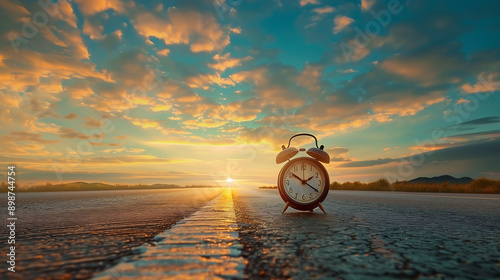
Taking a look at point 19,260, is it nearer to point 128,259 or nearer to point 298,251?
point 128,259

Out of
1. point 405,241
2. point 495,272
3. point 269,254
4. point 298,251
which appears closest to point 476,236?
point 405,241

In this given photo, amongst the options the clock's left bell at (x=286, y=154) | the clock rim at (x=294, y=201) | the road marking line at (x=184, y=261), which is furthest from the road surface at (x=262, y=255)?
the clock's left bell at (x=286, y=154)

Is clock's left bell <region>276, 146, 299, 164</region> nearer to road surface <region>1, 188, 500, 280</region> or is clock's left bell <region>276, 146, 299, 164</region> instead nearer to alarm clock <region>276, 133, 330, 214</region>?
alarm clock <region>276, 133, 330, 214</region>

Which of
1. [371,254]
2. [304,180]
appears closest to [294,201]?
[304,180]

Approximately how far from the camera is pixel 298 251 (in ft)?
5.84

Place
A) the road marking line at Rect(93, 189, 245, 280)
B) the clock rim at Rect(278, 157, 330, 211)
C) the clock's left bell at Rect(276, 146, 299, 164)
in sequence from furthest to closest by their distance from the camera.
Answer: the clock's left bell at Rect(276, 146, 299, 164) → the clock rim at Rect(278, 157, 330, 211) → the road marking line at Rect(93, 189, 245, 280)

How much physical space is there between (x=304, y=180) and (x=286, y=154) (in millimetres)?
495

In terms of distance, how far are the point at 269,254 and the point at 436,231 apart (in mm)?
1952

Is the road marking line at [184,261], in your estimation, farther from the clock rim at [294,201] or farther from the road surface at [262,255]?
the clock rim at [294,201]

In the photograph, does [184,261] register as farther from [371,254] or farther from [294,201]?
[294,201]

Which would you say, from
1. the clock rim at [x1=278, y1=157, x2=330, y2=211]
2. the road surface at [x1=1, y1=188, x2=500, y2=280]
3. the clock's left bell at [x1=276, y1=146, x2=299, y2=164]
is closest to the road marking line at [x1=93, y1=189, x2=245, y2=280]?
the road surface at [x1=1, y1=188, x2=500, y2=280]

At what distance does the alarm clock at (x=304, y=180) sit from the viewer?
4.81m

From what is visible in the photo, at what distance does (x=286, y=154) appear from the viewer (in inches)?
193

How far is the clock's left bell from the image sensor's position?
4891 millimetres
